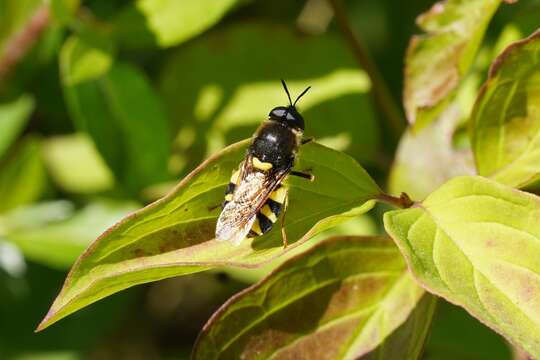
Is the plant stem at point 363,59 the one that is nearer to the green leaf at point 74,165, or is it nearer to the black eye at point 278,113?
the black eye at point 278,113

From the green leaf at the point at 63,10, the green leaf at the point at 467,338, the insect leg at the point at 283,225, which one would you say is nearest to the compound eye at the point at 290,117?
the insect leg at the point at 283,225

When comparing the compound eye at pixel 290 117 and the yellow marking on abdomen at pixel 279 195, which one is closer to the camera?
the yellow marking on abdomen at pixel 279 195

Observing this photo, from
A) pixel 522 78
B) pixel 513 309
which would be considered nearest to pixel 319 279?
pixel 513 309

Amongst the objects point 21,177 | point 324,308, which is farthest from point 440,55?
point 21,177

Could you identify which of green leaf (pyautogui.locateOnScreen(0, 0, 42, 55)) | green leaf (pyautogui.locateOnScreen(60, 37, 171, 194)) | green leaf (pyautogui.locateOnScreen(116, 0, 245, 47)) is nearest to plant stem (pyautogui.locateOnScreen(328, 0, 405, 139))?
green leaf (pyautogui.locateOnScreen(116, 0, 245, 47))

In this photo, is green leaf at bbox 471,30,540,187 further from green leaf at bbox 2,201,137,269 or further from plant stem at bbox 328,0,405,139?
green leaf at bbox 2,201,137,269

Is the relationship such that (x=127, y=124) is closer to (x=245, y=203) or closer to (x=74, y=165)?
(x=74, y=165)
